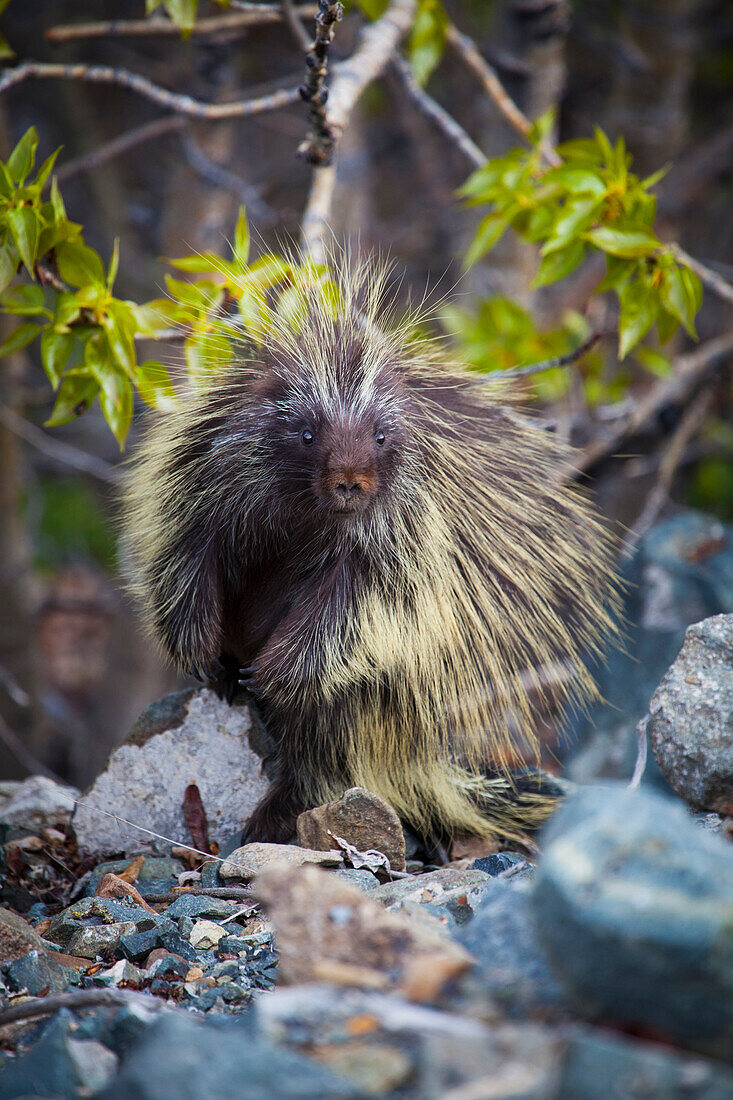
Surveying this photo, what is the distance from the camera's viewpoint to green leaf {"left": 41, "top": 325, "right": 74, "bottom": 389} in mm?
2566

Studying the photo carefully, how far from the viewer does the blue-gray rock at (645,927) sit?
105 centimetres

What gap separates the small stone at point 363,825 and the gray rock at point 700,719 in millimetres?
668

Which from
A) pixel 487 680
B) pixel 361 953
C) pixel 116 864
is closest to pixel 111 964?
pixel 116 864

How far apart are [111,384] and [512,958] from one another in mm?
1837

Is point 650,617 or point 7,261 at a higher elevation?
point 7,261

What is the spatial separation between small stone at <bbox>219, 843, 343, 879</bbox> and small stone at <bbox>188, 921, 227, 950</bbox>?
7.9 inches

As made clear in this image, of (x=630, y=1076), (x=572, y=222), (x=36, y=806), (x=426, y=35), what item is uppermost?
(x=426, y=35)

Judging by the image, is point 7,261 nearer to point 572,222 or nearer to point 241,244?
point 241,244

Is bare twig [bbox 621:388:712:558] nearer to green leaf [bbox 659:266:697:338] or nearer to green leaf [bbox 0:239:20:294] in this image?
green leaf [bbox 659:266:697:338]

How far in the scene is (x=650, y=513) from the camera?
476 centimetres

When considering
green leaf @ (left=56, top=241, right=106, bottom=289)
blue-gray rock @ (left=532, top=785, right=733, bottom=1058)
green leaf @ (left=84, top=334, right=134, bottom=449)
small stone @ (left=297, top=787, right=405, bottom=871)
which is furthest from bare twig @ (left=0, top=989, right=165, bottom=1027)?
green leaf @ (left=56, top=241, right=106, bottom=289)

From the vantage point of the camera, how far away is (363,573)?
2664mm

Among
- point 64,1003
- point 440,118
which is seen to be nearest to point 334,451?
point 64,1003

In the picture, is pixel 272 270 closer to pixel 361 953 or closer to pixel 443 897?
pixel 443 897
